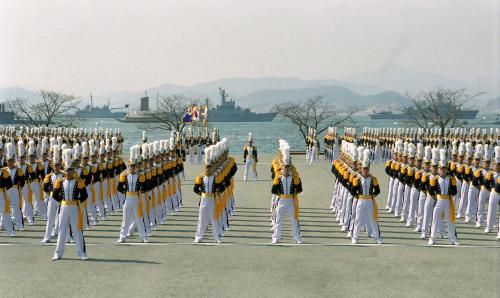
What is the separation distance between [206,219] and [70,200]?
10.8ft

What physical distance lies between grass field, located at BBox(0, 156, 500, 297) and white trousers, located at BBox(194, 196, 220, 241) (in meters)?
0.31

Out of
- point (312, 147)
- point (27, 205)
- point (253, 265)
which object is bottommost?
point (253, 265)

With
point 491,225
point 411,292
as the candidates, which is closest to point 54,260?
point 411,292

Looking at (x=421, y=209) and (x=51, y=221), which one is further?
(x=421, y=209)

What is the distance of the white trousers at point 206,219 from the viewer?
14.9 metres

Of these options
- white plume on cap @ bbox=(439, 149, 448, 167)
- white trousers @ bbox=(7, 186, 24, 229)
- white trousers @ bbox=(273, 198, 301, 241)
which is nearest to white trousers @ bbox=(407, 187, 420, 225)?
white plume on cap @ bbox=(439, 149, 448, 167)

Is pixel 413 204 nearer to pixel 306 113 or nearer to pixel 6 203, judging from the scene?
pixel 6 203

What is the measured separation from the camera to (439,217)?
15.1 metres

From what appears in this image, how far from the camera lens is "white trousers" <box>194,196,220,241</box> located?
1489cm

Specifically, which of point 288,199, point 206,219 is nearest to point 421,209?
point 288,199

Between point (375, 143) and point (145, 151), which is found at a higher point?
point (145, 151)

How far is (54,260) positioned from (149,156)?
5.15 metres

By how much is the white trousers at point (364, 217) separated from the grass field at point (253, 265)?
31 cm

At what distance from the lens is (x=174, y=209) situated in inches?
794
